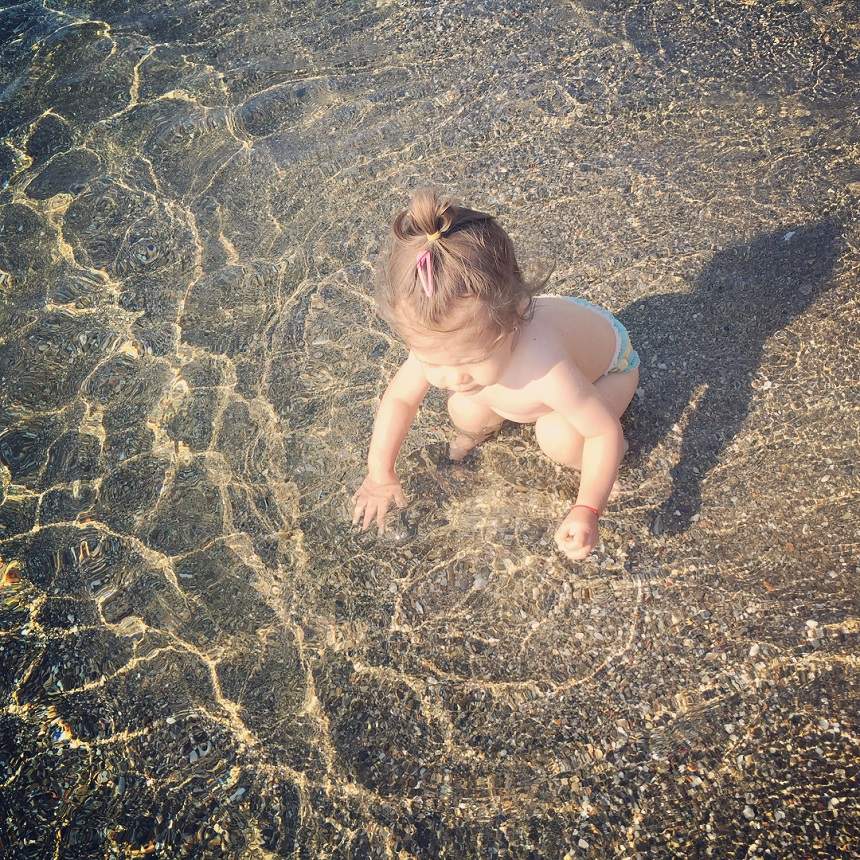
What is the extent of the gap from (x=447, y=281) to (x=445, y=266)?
0.04 metres

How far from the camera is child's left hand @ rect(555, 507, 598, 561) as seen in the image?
2.31m

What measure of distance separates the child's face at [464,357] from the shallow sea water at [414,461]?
773 millimetres

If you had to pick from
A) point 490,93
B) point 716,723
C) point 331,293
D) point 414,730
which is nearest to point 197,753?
point 414,730

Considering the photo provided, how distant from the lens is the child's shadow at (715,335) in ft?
9.26

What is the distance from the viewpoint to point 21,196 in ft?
12.9

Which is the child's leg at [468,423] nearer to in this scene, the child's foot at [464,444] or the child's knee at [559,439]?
the child's foot at [464,444]

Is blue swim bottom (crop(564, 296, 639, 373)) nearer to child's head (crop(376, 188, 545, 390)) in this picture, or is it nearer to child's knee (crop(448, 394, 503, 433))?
child's knee (crop(448, 394, 503, 433))

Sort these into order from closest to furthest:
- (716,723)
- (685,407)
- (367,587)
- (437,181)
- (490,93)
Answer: (716,723), (367,587), (685,407), (437,181), (490,93)

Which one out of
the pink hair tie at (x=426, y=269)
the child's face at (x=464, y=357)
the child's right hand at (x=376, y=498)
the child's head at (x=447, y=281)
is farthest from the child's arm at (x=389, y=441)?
the pink hair tie at (x=426, y=269)

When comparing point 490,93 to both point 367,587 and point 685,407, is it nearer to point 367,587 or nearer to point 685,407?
point 685,407

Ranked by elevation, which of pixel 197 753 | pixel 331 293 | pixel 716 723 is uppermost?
pixel 331 293

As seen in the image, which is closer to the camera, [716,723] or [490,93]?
[716,723]

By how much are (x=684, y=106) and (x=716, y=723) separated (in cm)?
302

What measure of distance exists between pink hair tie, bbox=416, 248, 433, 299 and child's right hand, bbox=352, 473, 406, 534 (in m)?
1.01
